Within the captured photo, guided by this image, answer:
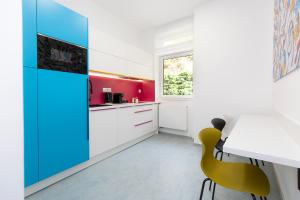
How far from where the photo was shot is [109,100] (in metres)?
3.20

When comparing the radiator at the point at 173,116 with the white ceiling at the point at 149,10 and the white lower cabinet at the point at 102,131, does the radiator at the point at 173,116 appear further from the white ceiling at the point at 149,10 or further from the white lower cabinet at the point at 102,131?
the white ceiling at the point at 149,10

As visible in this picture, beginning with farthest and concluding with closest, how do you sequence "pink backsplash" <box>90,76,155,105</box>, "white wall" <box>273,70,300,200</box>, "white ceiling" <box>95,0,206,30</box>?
1. "pink backsplash" <box>90,76,155,105</box>
2. "white ceiling" <box>95,0,206,30</box>
3. "white wall" <box>273,70,300,200</box>

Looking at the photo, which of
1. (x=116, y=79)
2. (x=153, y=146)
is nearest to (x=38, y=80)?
(x=116, y=79)

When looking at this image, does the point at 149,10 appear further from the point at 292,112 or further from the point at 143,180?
the point at 143,180

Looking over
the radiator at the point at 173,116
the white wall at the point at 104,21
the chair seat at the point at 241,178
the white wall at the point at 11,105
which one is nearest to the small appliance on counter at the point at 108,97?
the white wall at the point at 104,21

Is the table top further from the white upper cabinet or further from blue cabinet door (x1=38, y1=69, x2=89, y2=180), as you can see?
the white upper cabinet

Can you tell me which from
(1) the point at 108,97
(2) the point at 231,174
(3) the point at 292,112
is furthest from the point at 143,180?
(1) the point at 108,97

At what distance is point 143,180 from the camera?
1.94m

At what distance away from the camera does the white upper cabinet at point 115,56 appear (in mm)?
2568

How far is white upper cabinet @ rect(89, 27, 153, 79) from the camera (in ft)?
8.43

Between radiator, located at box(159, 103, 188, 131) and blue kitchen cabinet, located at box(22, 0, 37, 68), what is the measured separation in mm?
2993

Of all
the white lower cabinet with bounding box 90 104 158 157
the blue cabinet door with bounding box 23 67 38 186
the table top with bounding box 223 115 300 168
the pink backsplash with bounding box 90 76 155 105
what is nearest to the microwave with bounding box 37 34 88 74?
the blue cabinet door with bounding box 23 67 38 186

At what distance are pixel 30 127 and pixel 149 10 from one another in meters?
3.10

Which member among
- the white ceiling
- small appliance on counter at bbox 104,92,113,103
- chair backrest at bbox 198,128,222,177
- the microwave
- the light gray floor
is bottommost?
the light gray floor
